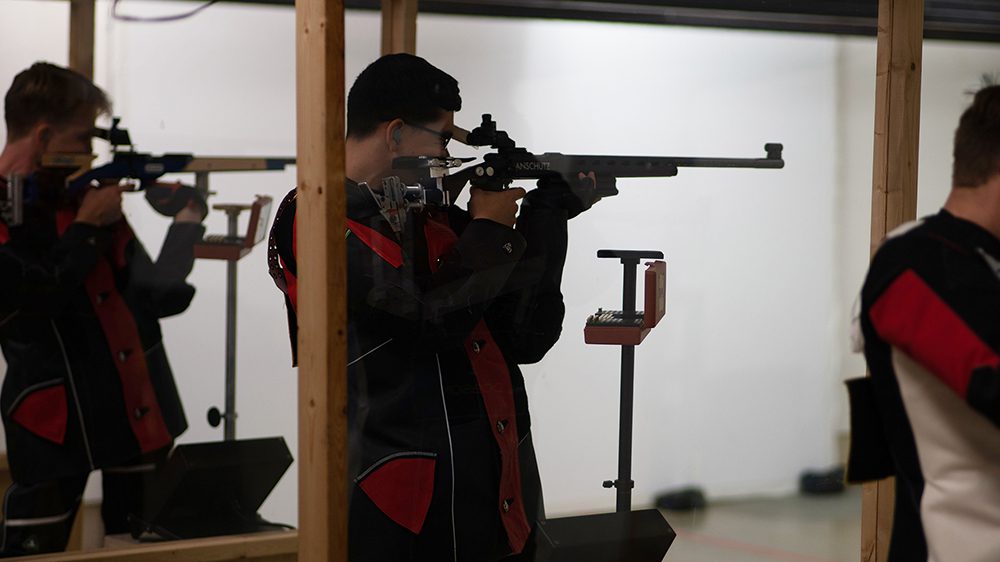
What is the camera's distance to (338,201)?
1882mm

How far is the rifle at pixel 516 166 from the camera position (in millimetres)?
2047

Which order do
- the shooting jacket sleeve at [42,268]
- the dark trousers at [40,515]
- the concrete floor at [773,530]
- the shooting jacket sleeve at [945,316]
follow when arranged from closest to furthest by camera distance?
the shooting jacket sleeve at [945,316]
the concrete floor at [773,530]
the shooting jacket sleeve at [42,268]
the dark trousers at [40,515]

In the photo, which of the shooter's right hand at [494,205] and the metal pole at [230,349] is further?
the metal pole at [230,349]

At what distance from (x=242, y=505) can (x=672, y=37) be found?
66.9 inches

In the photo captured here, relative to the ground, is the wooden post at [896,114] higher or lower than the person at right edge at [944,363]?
higher

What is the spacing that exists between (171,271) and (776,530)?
1.72 metres

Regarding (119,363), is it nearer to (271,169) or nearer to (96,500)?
(96,500)

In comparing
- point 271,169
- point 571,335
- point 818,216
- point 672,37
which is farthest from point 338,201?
point 271,169

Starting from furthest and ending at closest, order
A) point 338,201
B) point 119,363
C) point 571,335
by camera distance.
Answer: point 119,363 → point 571,335 → point 338,201

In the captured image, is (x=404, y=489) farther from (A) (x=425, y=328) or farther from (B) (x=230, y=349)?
(B) (x=230, y=349)

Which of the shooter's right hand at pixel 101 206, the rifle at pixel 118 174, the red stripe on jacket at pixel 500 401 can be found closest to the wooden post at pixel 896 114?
the red stripe on jacket at pixel 500 401

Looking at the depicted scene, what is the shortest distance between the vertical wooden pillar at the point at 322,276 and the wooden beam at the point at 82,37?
1.31m

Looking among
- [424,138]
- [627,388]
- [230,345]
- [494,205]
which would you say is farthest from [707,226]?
[230,345]

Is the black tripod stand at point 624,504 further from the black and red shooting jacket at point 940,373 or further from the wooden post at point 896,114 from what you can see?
the black and red shooting jacket at point 940,373
